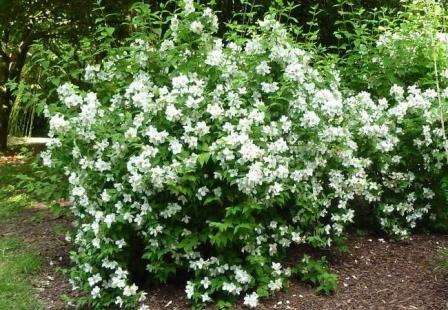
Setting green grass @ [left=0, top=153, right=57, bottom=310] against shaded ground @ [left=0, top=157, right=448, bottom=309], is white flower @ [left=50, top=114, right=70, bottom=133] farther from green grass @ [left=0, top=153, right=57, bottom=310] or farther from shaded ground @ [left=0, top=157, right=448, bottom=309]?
shaded ground @ [left=0, top=157, right=448, bottom=309]

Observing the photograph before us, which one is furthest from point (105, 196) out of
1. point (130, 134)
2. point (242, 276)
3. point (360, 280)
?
point (360, 280)

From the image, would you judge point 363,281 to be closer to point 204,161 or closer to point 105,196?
point 204,161

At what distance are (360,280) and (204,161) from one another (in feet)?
4.97

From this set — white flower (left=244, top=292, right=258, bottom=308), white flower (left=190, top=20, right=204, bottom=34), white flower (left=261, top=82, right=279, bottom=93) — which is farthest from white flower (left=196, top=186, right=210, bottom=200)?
white flower (left=190, top=20, right=204, bottom=34)

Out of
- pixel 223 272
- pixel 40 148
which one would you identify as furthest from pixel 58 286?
pixel 40 148

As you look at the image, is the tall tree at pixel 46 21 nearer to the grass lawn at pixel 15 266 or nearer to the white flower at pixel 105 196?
the grass lawn at pixel 15 266

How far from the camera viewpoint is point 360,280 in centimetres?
398

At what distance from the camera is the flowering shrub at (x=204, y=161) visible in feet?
11.2

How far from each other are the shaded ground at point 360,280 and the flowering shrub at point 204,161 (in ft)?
0.50

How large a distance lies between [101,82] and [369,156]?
2136 mm

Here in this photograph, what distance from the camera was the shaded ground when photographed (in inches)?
145

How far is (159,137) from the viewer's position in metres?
3.38

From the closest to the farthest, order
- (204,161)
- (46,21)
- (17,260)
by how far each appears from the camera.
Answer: (204,161), (17,260), (46,21)

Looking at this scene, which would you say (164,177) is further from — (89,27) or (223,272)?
(89,27)
